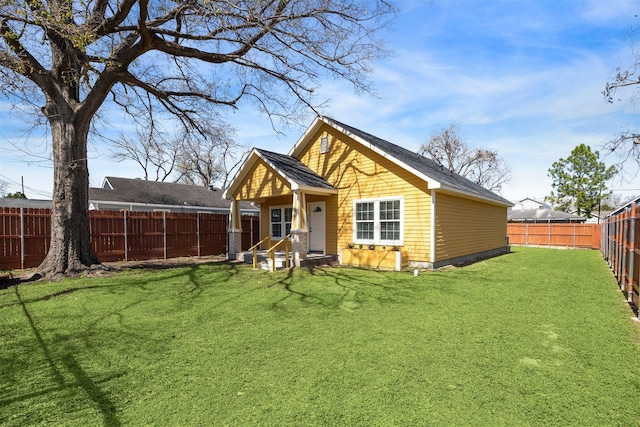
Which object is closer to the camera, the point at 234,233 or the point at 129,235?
the point at 129,235

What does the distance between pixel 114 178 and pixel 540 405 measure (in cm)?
2935

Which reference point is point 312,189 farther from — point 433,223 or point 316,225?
point 433,223

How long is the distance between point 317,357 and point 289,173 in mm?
8889

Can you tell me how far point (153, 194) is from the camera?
25.8 meters

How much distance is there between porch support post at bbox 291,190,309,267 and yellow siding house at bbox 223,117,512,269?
3 centimetres

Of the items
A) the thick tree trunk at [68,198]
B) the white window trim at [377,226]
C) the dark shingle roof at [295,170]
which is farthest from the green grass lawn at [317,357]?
the dark shingle roof at [295,170]

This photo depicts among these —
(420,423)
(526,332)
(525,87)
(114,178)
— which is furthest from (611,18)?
(114,178)

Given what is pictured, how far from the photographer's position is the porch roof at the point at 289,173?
12.0 m

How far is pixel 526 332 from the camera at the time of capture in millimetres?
5066

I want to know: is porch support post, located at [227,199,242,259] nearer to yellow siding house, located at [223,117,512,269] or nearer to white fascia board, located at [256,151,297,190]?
yellow siding house, located at [223,117,512,269]

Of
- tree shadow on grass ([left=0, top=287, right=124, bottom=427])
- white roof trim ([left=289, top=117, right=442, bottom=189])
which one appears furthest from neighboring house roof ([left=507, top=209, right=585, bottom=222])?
tree shadow on grass ([left=0, top=287, right=124, bottom=427])

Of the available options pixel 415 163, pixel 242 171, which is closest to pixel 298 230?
pixel 242 171

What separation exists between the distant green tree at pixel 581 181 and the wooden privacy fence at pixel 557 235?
23346 mm

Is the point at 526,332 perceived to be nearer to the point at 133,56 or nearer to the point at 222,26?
the point at 222,26
